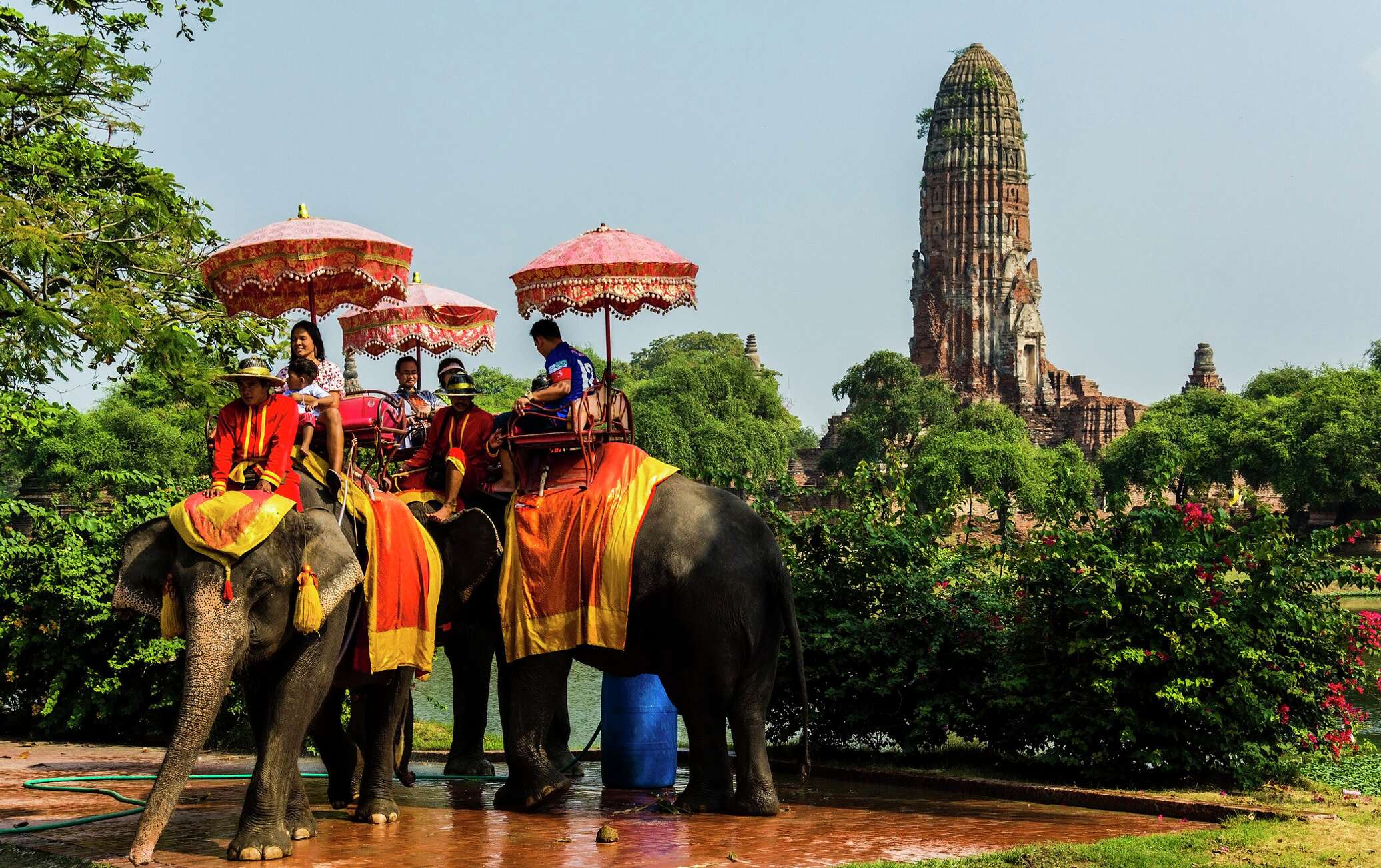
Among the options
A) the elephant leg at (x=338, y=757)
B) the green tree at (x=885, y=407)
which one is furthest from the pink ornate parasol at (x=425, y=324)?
the green tree at (x=885, y=407)

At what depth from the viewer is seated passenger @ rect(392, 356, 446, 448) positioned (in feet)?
36.1

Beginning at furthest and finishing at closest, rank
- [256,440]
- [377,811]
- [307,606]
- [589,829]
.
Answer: [377,811] < [589,829] < [256,440] < [307,606]

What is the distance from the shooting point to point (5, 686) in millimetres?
13836

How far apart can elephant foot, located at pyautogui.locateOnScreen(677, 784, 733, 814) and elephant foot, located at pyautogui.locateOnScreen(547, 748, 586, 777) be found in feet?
6.77

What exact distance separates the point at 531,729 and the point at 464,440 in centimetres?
192

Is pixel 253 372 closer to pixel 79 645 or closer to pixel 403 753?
pixel 403 753

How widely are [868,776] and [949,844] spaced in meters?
2.88

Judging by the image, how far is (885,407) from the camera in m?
88.8

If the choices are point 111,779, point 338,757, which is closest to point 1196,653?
point 338,757

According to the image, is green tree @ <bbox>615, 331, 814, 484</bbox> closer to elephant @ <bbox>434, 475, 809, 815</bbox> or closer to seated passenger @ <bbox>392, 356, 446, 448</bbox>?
seated passenger @ <bbox>392, 356, 446, 448</bbox>

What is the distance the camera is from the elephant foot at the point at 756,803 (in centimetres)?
942

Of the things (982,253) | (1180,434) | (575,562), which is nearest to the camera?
(575,562)

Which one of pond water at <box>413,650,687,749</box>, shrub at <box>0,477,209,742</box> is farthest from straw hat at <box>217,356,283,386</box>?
pond water at <box>413,650,687,749</box>

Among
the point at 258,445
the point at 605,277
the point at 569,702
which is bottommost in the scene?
the point at 569,702
